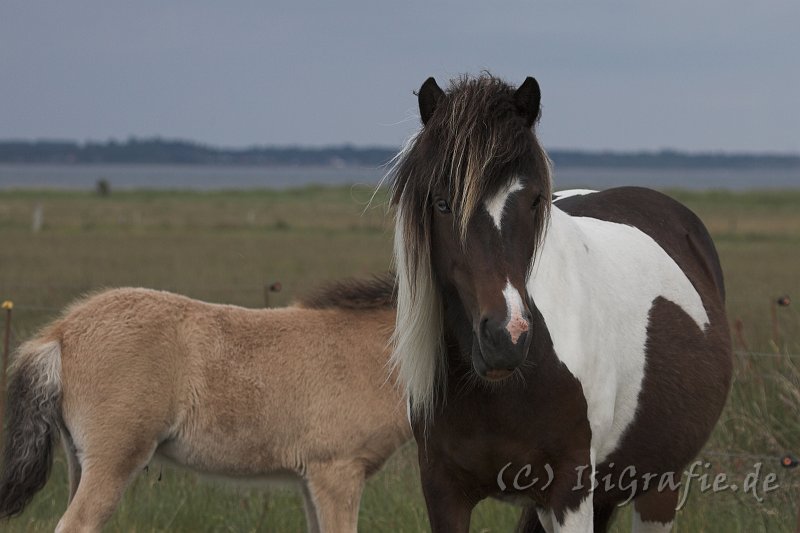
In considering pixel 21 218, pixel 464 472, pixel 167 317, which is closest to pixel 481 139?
pixel 464 472

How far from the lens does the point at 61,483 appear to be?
7.21m

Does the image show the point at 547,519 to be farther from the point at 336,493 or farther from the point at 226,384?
the point at 226,384

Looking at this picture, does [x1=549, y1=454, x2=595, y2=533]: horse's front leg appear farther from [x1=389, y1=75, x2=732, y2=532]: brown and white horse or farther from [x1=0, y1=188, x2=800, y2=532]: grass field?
[x1=0, y1=188, x2=800, y2=532]: grass field

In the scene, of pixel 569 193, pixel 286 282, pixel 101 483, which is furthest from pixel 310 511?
pixel 286 282

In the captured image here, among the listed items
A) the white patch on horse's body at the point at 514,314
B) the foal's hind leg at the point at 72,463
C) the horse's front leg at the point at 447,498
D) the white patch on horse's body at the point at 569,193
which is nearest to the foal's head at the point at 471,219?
the white patch on horse's body at the point at 514,314

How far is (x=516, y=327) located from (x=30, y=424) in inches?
133

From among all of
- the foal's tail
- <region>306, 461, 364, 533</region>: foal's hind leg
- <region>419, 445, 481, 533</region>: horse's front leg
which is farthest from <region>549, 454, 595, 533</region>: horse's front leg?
the foal's tail

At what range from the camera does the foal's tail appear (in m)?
5.51

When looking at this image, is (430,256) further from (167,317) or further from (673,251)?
(167,317)

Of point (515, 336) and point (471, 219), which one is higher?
point (471, 219)

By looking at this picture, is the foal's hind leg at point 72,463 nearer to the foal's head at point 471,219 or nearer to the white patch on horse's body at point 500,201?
the foal's head at point 471,219

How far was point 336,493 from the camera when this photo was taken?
5828 millimetres

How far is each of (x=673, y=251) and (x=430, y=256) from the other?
1.74m

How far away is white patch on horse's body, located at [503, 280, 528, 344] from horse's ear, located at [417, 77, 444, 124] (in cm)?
67
